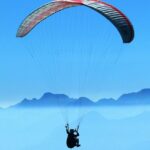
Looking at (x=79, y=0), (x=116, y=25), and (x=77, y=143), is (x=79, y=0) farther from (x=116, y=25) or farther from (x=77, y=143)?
(x=77, y=143)

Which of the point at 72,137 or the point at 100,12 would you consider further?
the point at 72,137

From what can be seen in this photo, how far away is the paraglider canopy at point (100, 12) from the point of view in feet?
85.0

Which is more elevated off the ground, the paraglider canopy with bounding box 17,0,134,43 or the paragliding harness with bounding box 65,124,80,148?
the paraglider canopy with bounding box 17,0,134,43

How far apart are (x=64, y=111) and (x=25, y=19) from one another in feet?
14.6

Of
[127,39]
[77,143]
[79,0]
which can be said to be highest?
[79,0]

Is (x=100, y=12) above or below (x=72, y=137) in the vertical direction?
above

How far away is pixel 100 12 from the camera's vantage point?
84.6 ft

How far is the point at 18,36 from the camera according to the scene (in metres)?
28.5

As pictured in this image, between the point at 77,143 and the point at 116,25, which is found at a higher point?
the point at 116,25

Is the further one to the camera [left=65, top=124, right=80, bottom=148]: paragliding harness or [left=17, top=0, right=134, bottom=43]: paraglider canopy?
[left=65, top=124, right=80, bottom=148]: paragliding harness

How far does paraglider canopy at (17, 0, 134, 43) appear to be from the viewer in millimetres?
25906

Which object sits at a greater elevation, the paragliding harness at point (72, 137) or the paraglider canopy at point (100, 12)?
the paraglider canopy at point (100, 12)

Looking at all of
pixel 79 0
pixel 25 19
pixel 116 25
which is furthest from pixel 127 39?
pixel 25 19

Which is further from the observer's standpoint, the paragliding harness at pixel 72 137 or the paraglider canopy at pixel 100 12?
the paragliding harness at pixel 72 137
